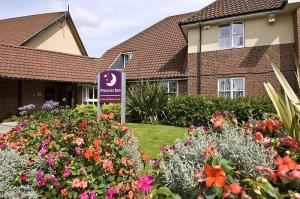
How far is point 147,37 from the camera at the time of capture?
2831 centimetres

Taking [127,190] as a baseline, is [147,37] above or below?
above

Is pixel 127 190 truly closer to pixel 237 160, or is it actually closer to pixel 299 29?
pixel 237 160

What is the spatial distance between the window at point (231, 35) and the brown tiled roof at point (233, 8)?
0.72 m

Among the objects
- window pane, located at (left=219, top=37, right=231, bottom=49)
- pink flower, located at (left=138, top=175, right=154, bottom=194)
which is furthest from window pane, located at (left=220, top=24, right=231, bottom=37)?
pink flower, located at (left=138, top=175, right=154, bottom=194)

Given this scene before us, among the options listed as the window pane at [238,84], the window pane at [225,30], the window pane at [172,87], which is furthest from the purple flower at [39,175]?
the window pane at [172,87]

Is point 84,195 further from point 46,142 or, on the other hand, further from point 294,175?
point 294,175

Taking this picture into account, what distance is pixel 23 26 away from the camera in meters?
34.9

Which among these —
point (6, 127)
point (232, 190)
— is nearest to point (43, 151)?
point (232, 190)

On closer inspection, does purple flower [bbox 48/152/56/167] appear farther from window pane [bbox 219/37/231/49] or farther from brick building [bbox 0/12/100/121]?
brick building [bbox 0/12/100/121]

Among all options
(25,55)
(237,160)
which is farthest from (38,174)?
(25,55)

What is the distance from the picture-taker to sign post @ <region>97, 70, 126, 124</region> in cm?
1222

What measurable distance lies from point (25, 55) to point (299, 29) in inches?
721

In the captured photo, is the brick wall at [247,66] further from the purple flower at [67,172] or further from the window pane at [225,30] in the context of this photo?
the purple flower at [67,172]

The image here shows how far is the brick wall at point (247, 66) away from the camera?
1788 centimetres
